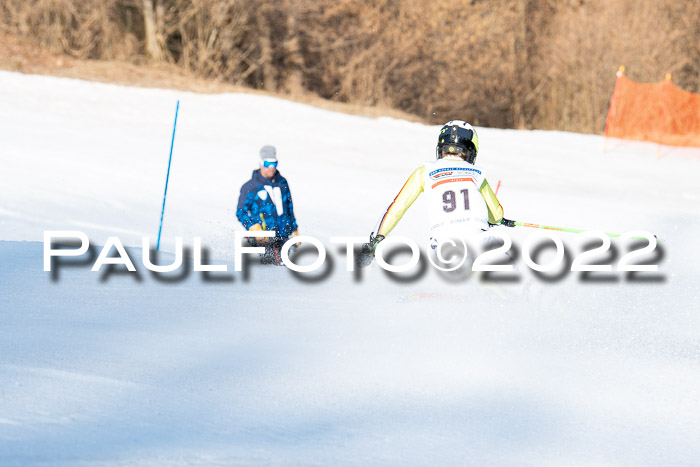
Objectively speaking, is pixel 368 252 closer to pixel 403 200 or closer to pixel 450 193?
pixel 403 200

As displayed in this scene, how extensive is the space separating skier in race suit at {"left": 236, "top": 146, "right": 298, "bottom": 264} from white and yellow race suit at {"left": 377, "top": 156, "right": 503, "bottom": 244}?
237cm

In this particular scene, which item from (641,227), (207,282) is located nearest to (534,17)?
(641,227)

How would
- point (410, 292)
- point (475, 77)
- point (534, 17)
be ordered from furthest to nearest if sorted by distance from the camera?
point (534, 17) < point (475, 77) < point (410, 292)

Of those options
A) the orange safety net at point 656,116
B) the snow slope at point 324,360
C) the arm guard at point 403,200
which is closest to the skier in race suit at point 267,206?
the snow slope at point 324,360

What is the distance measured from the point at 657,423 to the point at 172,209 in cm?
891

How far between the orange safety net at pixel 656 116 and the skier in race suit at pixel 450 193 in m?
14.9

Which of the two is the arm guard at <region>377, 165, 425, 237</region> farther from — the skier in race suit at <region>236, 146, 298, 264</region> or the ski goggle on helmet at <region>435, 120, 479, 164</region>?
the skier in race suit at <region>236, 146, 298, 264</region>

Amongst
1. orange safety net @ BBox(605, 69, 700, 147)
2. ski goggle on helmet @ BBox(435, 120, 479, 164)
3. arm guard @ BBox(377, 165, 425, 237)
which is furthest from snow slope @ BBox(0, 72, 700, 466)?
orange safety net @ BBox(605, 69, 700, 147)

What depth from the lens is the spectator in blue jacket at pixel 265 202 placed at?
8914 millimetres

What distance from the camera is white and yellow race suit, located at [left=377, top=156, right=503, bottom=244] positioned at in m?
6.61

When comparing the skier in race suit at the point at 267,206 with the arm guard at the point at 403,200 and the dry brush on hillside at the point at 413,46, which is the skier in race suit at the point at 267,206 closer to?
the arm guard at the point at 403,200

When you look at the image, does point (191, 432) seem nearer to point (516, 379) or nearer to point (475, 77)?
point (516, 379)

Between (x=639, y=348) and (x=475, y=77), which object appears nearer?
(x=639, y=348)

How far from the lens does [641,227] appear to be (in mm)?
13484
